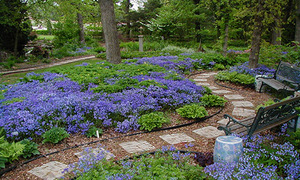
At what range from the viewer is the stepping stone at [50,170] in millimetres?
2903

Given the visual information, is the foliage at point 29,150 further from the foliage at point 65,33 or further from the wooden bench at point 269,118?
the foliage at point 65,33

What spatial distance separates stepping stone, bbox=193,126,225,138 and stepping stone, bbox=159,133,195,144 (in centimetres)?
32

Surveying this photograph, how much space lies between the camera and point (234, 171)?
8.59 feet

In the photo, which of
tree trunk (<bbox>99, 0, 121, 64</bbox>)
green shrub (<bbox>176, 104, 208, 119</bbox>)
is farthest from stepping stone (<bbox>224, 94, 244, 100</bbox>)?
tree trunk (<bbox>99, 0, 121, 64</bbox>)

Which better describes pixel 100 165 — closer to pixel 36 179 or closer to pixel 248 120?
pixel 36 179

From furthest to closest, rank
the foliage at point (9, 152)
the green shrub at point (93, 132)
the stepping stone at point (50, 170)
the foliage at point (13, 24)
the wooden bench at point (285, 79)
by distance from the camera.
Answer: the foliage at point (13, 24)
the wooden bench at point (285, 79)
the green shrub at point (93, 132)
the foliage at point (9, 152)
the stepping stone at point (50, 170)

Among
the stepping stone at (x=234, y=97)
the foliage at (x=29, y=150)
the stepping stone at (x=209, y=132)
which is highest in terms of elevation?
the foliage at (x=29, y=150)

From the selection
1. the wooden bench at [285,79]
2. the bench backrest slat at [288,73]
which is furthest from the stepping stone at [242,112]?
the bench backrest slat at [288,73]

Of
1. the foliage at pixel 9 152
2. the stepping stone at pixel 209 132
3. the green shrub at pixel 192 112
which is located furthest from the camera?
the green shrub at pixel 192 112

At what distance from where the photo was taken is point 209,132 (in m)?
4.33

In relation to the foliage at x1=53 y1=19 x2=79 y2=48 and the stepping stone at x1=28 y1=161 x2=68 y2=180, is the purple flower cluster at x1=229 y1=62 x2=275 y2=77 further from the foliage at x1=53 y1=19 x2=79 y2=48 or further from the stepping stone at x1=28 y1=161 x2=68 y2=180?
→ the foliage at x1=53 y1=19 x2=79 y2=48

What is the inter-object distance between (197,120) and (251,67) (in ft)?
15.8

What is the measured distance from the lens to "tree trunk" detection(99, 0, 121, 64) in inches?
349

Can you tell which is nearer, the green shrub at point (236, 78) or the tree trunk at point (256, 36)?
the green shrub at point (236, 78)
